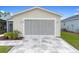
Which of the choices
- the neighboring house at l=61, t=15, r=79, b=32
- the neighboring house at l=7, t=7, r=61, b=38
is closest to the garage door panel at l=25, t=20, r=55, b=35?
the neighboring house at l=7, t=7, r=61, b=38

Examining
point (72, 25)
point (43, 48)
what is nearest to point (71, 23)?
point (72, 25)

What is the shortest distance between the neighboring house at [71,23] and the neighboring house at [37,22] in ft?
24.5

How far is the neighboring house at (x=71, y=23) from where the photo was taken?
25.5 m

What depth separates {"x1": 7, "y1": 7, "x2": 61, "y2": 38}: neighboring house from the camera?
18781mm

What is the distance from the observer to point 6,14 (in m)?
26.2

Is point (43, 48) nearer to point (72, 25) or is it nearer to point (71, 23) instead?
point (72, 25)

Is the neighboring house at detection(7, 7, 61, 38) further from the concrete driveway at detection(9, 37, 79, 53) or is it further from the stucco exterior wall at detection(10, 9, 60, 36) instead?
the concrete driveway at detection(9, 37, 79, 53)

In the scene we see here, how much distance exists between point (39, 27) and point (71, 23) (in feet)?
30.6

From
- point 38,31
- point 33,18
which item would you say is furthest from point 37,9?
point 38,31

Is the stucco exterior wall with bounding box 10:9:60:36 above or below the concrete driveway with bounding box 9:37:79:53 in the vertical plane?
above

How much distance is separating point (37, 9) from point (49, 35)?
3.28m

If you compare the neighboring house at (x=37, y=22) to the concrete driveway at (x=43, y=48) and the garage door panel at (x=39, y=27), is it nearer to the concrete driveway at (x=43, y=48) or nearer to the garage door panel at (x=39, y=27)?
the garage door panel at (x=39, y=27)

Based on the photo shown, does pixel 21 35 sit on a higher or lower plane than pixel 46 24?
lower
